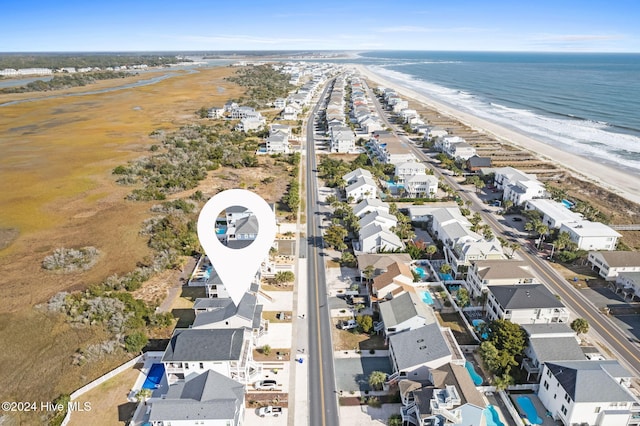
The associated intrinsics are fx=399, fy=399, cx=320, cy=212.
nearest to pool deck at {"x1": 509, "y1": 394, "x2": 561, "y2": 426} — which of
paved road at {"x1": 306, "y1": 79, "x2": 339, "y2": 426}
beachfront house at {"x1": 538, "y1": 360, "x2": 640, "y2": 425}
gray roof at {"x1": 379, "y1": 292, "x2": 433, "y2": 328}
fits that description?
beachfront house at {"x1": 538, "y1": 360, "x2": 640, "y2": 425}

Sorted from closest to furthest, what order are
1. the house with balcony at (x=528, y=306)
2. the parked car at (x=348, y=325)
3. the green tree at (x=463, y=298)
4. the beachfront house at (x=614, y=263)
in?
the house with balcony at (x=528, y=306) < the parked car at (x=348, y=325) < the green tree at (x=463, y=298) < the beachfront house at (x=614, y=263)

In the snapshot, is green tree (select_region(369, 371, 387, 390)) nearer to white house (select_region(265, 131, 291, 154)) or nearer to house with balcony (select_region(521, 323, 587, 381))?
house with balcony (select_region(521, 323, 587, 381))

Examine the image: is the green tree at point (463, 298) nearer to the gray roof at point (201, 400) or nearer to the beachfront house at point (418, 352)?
the beachfront house at point (418, 352)

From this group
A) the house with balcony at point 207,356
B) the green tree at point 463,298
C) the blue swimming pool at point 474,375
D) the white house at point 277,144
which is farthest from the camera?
the white house at point 277,144

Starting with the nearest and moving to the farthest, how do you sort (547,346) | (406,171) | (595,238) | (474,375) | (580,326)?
(474,375)
(547,346)
(580,326)
(595,238)
(406,171)

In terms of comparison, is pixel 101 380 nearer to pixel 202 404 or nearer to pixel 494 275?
pixel 202 404

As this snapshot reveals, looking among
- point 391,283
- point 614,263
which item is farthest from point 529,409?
point 614,263

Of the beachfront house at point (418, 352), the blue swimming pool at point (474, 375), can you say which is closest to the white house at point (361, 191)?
the beachfront house at point (418, 352)
